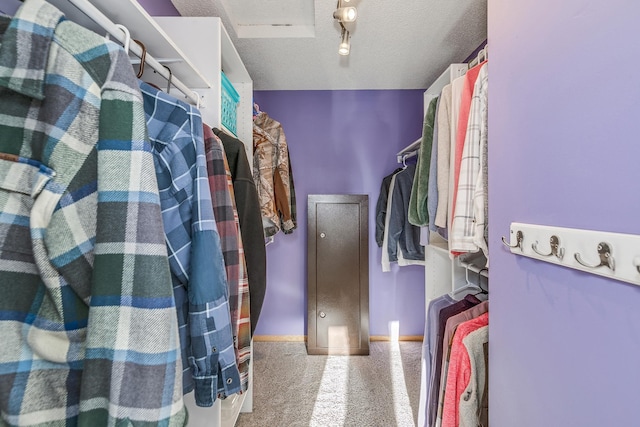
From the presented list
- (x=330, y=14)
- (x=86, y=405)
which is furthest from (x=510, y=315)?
(x=330, y=14)

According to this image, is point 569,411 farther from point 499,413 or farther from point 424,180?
point 424,180

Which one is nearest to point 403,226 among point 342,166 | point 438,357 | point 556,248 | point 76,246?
point 342,166

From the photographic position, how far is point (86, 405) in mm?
435

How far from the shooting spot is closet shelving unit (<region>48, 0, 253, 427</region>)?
0.83m

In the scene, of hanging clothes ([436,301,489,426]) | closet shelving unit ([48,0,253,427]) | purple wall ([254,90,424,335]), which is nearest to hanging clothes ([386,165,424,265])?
purple wall ([254,90,424,335])

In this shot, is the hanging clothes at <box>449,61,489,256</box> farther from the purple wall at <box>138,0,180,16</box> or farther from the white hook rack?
the purple wall at <box>138,0,180,16</box>

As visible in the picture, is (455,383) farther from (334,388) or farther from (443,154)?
(334,388)

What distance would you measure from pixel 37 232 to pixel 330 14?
1.76 metres

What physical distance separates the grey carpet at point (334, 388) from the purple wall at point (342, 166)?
292mm

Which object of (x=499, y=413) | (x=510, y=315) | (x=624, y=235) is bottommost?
(x=499, y=413)

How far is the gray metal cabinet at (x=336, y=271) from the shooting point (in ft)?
7.94

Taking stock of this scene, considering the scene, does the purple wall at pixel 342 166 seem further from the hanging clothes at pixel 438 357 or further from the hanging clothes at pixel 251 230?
the hanging clothes at pixel 251 230

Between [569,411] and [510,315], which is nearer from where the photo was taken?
[569,411]

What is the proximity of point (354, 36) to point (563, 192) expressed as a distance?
1.65 meters
